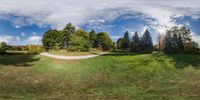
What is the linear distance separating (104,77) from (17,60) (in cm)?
988

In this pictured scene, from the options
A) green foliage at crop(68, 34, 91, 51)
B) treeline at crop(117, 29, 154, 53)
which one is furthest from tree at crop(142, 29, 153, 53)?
green foliage at crop(68, 34, 91, 51)

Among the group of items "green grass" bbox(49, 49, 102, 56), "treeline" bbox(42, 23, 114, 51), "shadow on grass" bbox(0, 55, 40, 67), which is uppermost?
"treeline" bbox(42, 23, 114, 51)

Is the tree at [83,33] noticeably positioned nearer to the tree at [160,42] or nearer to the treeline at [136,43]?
the treeline at [136,43]

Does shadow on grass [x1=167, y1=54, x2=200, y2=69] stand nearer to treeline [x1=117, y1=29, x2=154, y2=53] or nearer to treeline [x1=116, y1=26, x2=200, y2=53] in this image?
treeline [x1=116, y1=26, x2=200, y2=53]

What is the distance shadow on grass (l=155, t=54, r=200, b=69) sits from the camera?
Answer: 29.5m

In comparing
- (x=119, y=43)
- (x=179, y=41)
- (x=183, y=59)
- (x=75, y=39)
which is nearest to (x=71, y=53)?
(x=75, y=39)

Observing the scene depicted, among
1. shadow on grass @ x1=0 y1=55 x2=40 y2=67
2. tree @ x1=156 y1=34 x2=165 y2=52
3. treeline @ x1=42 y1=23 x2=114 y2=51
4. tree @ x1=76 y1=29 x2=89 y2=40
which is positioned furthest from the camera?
tree @ x1=76 y1=29 x2=89 y2=40

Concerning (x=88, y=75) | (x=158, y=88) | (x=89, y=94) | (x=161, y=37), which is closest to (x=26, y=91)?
(x=89, y=94)

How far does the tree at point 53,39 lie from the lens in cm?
3525

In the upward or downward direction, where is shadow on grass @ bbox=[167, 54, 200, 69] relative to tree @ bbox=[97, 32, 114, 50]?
downward

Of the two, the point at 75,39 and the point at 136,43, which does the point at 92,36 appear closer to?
the point at 75,39

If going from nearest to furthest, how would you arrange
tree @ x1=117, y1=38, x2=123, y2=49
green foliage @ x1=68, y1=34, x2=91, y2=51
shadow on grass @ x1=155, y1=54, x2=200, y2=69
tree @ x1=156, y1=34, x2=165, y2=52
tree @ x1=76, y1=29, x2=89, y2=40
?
shadow on grass @ x1=155, y1=54, x2=200, y2=69, tree @ x1=156, y1=34, x2=165, y2=52, tree @ x1=117, y1=38, x2=123, y2=49, tree @ x1=76, y1=29, x2=89, y2=40, green foliage @ x1=68, y1=34, x2=91, y2=51

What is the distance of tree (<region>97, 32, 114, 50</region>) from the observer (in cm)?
3520

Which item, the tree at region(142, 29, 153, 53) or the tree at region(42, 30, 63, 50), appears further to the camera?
the tree at region(42, 30, 63, 50)
